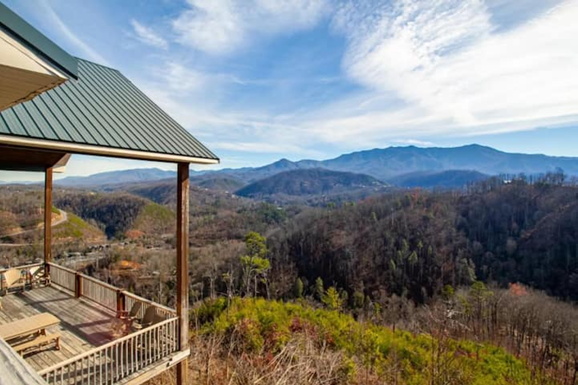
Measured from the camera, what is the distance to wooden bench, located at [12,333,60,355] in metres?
4.94

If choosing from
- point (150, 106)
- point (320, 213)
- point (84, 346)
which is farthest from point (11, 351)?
point (320, 213)

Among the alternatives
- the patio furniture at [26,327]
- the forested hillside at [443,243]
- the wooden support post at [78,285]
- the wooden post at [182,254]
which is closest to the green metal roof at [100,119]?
the wooden post at [182,254]

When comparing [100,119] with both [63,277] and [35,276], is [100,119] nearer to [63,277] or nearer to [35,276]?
[63,277]

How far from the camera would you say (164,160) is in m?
5.22

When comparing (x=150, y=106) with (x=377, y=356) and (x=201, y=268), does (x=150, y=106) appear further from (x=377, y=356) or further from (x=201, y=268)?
(x=201, y=268)

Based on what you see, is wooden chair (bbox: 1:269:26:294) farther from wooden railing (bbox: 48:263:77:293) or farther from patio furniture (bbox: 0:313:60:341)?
patio furniture (bbox: 0:313:60:341)

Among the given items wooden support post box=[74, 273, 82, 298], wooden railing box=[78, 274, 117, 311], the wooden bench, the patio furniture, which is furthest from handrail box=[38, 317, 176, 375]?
wooden support post box=[74, 273, 82, 298]

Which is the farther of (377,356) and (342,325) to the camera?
(342,325)

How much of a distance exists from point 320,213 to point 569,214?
1944 inches

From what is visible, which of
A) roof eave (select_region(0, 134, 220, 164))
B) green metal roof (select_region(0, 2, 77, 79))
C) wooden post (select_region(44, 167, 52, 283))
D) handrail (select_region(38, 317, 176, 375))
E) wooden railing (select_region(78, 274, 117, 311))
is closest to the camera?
green metal roof (select_region(0, 2, 77, 79))

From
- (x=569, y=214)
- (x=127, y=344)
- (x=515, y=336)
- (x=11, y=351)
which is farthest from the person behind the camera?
(x=569, y=214)

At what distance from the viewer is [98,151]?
14.0 ft

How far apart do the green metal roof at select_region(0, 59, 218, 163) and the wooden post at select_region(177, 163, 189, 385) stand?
0.52m

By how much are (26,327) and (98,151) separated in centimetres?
328
